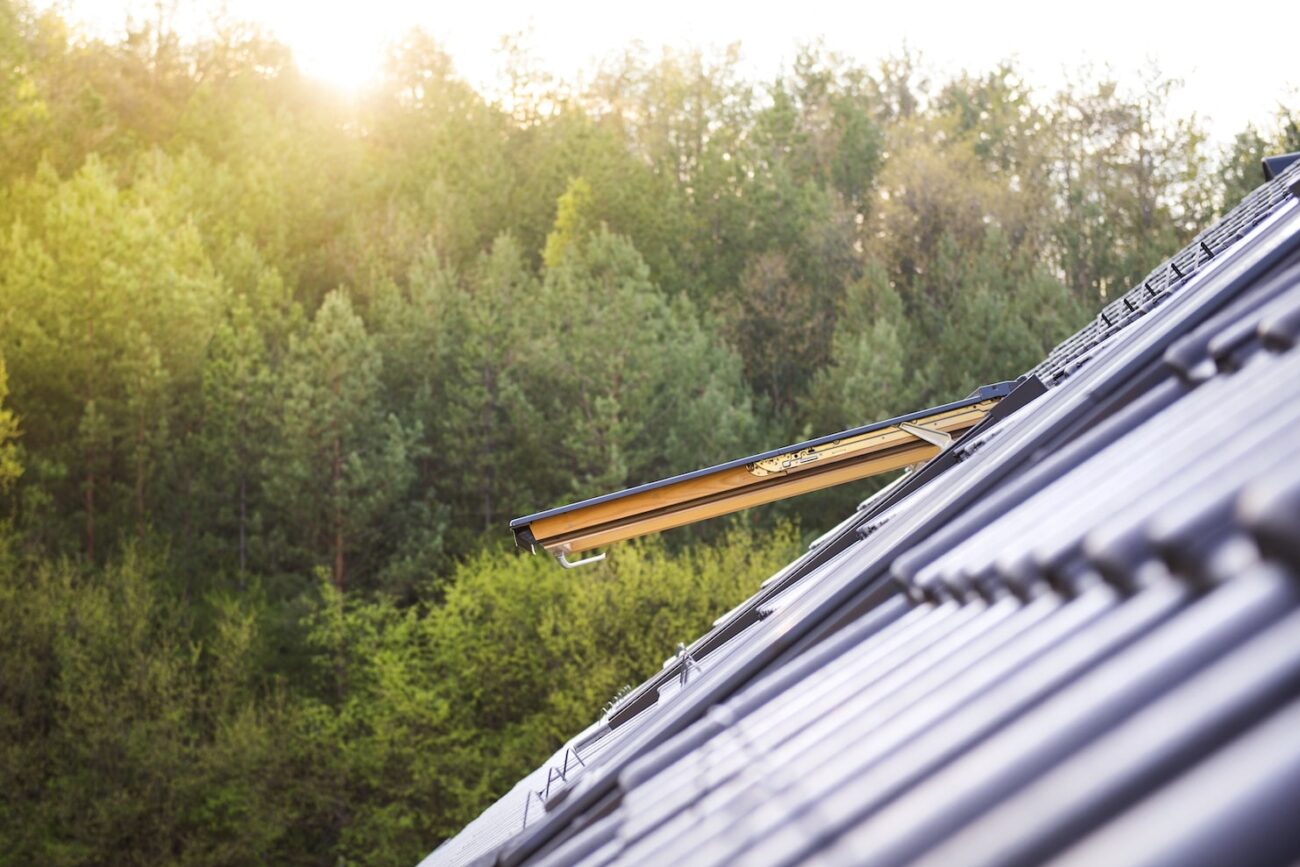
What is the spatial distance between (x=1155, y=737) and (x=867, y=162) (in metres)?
55.3

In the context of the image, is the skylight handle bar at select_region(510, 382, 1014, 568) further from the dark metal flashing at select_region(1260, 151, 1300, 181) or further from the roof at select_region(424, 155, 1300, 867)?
the roof at select_region(424, 155, 1300, 867)

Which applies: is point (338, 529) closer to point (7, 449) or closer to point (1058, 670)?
point (7, 449)

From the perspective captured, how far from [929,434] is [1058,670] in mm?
5211

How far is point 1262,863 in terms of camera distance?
2.41 ft

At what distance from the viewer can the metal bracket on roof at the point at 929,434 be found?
6301 mm

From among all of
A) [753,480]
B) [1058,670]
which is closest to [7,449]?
[753,480]

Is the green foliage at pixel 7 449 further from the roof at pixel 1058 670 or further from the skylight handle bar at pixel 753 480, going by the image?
the roof at pixel 1058 670

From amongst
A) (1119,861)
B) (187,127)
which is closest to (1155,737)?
(1119,861)

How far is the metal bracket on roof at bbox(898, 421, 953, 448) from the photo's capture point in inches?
248

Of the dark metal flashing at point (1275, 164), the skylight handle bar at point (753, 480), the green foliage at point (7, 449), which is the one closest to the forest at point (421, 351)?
the green foliage at point (7, 449)

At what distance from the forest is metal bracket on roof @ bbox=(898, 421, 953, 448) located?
26.7 meters

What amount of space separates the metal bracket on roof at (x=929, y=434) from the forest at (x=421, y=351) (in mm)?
26696

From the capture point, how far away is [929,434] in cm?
633

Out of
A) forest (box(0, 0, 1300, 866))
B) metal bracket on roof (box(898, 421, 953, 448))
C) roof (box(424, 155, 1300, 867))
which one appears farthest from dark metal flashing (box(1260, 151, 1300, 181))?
forest (box(0, 0, 1300, 866))
